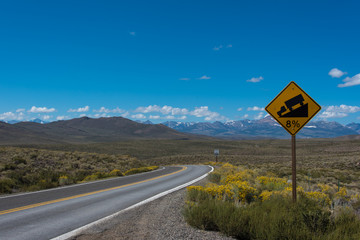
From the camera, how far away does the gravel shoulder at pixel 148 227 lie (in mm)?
5293

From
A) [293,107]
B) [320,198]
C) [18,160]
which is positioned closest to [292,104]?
[293,107]

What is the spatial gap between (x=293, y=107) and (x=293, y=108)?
0.03m

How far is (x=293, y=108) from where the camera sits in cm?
681

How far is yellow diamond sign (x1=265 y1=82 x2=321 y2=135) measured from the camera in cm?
667

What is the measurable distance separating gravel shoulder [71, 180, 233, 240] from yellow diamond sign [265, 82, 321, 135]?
11.0ft

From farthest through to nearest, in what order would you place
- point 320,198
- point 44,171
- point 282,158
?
point 282,158 < point 44,171 < point 320,198

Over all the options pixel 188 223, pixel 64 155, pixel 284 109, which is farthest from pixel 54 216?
pixel 64 155

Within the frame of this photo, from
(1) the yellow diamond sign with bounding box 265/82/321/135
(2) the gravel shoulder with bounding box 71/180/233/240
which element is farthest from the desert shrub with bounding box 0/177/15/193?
(1) the yellow diamond sign with bounding box 265/82/321/135

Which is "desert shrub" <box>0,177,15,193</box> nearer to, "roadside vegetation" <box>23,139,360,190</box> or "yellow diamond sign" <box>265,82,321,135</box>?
"yellow diamond sign" <box>265,82,321,135</box>

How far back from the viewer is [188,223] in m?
6.01

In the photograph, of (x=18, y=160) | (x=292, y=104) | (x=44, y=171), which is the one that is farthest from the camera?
(x=18, y=160)

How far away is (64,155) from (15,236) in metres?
24.1

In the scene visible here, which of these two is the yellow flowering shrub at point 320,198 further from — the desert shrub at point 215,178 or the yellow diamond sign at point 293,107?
the desert shrub at point 215,178

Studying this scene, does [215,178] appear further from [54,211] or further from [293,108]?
[54,211]
